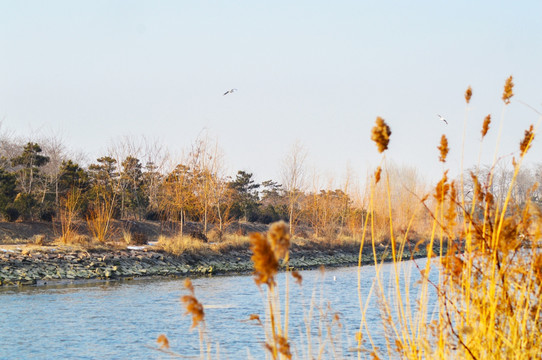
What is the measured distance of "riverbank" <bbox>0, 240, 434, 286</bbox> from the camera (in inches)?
677

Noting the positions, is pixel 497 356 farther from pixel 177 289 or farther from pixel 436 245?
pixel 436 245

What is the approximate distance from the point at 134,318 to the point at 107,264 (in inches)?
292

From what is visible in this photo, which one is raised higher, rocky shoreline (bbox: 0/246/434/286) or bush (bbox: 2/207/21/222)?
bush (bbox: 2/207/21/222)

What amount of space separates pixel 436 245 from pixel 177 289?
25.7m

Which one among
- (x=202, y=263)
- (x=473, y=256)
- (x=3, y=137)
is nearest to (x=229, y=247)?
(x=202, y=263)

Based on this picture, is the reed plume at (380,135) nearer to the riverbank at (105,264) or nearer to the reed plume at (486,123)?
the reed plume at (486,123)

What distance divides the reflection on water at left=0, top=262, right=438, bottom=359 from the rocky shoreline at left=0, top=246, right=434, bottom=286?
1294 millimetres

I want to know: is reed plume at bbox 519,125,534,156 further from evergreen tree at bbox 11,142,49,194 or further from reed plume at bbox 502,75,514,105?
evergreen tree at bbox 11,142,49,194

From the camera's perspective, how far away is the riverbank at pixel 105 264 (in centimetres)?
1720

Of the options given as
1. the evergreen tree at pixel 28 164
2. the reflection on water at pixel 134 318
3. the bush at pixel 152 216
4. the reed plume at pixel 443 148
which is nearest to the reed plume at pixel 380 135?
the reed plume at pixel 443 148

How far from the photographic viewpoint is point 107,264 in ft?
63.6

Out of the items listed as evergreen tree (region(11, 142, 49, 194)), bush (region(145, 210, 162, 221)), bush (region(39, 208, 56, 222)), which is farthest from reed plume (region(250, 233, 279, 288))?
bush (region(145, 210, 162, 221))

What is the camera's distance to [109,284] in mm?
17016

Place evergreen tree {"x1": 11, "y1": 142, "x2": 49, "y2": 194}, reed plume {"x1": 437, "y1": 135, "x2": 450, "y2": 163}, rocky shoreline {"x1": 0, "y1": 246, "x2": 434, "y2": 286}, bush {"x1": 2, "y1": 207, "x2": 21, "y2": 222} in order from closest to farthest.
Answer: reed plume {"x1": 437, "y1": 135, "x2": 450, "y2": 163} → rocky shoreline {"x1": 0, "y1": 246, "x2": 434, "y2": 286} → bush {"x1": 2, "y1": 207, "x2": 21, "y2": 222} → evergreen tree {"x1": 11, "y1": 142, "x2": 49, "y2": 194}
